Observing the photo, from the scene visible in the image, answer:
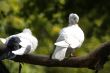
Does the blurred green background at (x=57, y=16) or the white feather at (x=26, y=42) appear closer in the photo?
the white feather at (x=26, y=42)

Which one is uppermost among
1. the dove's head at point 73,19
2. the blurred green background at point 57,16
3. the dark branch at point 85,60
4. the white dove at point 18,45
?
the blurred green background at point 57,16

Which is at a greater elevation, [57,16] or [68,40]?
[57,16]

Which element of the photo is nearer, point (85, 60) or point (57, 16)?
point (85, 60)

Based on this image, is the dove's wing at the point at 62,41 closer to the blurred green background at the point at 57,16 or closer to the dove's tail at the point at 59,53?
the dove's tail at the point at 59,53

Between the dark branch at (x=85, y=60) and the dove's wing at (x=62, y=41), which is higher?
the dove's wing at (x=62, y=41)

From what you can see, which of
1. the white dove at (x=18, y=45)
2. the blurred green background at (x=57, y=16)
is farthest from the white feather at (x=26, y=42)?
the blurred green background at (x=57, y=16)

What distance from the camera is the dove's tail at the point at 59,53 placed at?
2.98 ft

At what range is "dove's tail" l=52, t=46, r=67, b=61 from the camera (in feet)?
2.98

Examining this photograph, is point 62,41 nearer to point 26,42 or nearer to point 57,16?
point 26,42

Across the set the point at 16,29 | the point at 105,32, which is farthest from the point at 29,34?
the point at 105,32

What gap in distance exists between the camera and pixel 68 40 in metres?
0.96

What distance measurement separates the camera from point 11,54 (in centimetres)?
90

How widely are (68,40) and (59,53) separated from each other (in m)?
0.06

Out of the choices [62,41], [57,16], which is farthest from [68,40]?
[57,16]
